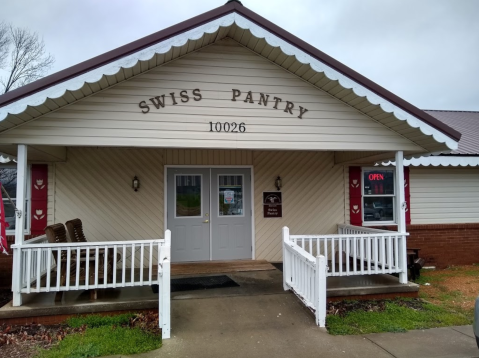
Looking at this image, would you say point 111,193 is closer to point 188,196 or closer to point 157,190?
point 157,190

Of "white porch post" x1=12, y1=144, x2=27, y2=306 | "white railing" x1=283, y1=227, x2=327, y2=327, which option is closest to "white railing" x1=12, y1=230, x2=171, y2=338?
"white porch post" x1=12, y1=144, x2=27, y2=306

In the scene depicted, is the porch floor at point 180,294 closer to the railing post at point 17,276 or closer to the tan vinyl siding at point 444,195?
the railing post at point 17,276

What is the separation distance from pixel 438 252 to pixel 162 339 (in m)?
7.62

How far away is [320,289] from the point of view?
16.3ft

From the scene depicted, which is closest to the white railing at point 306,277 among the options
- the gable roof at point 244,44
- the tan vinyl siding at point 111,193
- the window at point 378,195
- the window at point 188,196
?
the window at point 188,196

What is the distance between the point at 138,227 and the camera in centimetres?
792

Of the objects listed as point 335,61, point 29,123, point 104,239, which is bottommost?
point 104,239

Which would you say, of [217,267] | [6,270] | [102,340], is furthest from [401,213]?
[6,270]

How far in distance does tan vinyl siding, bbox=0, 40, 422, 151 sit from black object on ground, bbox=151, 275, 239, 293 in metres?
2.47

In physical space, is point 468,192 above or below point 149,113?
below

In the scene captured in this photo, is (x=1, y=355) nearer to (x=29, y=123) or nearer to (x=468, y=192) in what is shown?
(x=29, y=123)

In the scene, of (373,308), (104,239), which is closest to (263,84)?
(373,308)

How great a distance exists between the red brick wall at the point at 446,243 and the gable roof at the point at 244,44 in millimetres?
→ 3357

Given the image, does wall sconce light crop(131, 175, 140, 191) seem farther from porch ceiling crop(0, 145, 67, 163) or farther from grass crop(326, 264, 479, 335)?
grass crop(326, 264, 479, 335)
